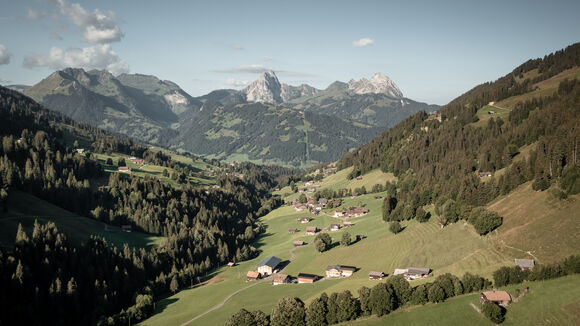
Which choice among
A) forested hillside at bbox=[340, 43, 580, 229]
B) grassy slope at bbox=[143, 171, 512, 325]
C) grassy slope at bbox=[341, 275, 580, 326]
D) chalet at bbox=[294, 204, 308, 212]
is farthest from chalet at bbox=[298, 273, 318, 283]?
chalet at bbox=[294, 204, 308, 212]

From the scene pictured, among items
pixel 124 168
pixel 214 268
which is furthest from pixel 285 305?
pixel 124 168

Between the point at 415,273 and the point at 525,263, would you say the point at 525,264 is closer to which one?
the point at 525,263

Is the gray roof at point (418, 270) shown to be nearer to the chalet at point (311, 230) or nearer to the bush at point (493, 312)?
the bush at point (493, 312)

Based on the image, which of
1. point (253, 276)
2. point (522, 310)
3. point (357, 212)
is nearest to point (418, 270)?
point (522, 310)

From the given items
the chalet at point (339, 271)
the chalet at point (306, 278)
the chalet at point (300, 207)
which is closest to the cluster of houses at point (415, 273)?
the chalet at point (339, 271)

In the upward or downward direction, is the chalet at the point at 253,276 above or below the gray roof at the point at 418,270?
below
